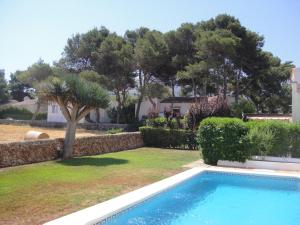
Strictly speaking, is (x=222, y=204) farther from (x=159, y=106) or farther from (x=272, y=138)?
(x=159, y=106)

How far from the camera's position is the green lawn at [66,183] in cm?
785

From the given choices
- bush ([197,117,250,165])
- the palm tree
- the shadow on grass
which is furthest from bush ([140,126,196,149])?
the palm tree

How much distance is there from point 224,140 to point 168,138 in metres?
8.10

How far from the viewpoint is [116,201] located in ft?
29.3

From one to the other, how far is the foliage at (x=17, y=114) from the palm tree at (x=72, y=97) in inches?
1561

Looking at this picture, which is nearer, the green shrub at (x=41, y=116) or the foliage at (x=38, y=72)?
the foliage at (x=38, y=72)

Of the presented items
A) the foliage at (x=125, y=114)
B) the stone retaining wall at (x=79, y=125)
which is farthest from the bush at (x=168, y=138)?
the foliage at (x=125, y=114)

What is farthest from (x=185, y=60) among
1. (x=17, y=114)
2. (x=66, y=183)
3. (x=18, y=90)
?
(x=18, y=90)

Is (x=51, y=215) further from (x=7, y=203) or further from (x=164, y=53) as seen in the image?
(x=164, y=53)

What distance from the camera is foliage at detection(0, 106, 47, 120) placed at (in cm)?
5556

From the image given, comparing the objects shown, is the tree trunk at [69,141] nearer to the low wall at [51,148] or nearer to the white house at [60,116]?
the low wall at [51,148]

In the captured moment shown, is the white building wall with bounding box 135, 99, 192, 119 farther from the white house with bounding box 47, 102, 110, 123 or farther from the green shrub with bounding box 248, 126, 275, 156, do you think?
the green shrub with bounding box 248, 126, 275, 156

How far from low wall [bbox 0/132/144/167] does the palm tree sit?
2.46ft

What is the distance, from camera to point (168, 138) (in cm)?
2467
